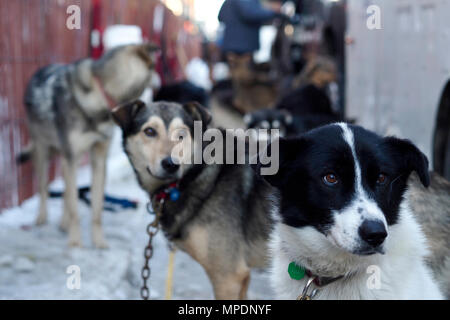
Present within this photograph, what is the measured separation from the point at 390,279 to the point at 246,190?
144 cm

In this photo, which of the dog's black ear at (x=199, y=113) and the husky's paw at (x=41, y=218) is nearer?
the dog's black ear at (x=199, y=113)

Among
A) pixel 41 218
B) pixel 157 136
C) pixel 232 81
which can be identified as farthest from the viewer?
pixel 232 81

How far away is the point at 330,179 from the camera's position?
1.97m

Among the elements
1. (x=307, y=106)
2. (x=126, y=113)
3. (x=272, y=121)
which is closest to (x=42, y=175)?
(x=126, y=113)

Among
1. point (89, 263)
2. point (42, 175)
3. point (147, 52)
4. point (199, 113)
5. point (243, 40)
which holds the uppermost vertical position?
point (243, 40)

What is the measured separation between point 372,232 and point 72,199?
344 centimetres

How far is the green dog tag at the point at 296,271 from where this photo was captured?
210cm

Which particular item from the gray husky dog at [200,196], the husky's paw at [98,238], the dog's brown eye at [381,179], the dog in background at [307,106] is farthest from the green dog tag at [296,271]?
the husky's paw at [98,238]

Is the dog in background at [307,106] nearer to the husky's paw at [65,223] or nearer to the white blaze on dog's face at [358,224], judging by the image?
the husky's paw at [65,223]

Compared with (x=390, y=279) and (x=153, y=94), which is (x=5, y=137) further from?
Answer: (x=390, y=279)

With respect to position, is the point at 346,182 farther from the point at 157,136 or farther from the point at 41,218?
the point at 41,218

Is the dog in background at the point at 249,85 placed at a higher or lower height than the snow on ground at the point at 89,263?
higher

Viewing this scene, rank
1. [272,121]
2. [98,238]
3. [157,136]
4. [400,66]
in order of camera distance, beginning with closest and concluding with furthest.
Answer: [157,136]
[400,66]
[98,238]
[272,121]

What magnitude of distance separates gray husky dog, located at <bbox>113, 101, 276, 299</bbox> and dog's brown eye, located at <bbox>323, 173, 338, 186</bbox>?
3.65 feet
